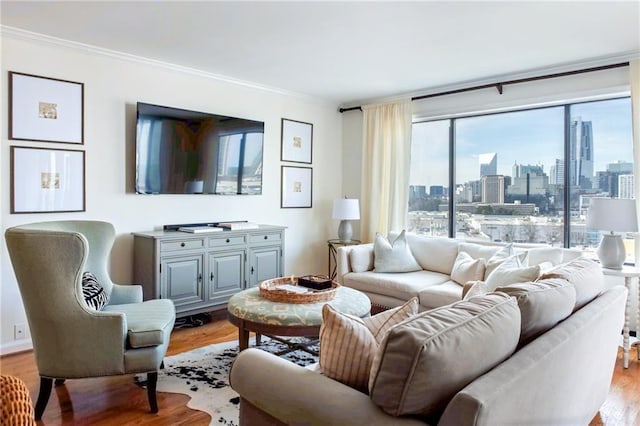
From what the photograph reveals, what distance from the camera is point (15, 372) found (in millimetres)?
2941

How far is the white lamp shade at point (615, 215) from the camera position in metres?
3.17

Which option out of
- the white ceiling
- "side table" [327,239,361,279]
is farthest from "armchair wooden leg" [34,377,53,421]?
"side table" [327,239,361,279]

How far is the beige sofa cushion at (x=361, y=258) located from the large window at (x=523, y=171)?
110 centimetres

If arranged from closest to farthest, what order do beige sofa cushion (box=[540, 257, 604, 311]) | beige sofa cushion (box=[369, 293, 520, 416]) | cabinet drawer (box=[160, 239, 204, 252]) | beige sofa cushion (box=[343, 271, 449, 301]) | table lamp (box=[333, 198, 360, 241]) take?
1. beige sofa cushion (box=[369, 293, 520, 416])
2. beige sofa cushion (box=[540, 257, 604, 311])
3. cabinet drawer (box=[160, 239, 204, 252])
4. beige sofa cushion (box=[343, 271, 449, 301])
5. table lamp (box=[333, 198, 360, 241])

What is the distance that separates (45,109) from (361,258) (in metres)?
3.03

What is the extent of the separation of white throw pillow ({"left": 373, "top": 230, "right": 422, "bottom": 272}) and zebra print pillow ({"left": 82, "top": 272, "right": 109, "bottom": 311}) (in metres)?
2.48

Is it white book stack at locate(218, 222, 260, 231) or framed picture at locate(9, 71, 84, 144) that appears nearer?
framed picture at locate(9, 71, 84, 144)

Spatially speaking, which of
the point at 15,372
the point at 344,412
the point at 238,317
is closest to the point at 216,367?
the point at 238,317

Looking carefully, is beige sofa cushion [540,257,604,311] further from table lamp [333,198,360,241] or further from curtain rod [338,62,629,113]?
table lamp [333,198,360,241]

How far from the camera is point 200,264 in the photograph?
13.0ft

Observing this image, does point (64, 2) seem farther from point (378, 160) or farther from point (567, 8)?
point (378, 160)

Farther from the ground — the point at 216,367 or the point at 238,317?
the point at 238,317

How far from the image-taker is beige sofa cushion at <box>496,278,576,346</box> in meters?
1.57

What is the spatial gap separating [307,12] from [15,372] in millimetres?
3118
